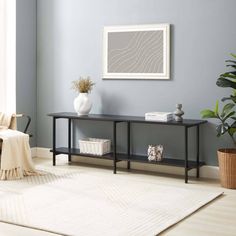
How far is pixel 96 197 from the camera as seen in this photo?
14.5 feet

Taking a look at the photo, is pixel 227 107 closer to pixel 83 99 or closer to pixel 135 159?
pixel 135 159

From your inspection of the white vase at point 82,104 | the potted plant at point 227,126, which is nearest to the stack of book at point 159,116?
the potted plant at point 227,126

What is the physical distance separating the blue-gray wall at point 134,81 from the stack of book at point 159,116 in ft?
0.74

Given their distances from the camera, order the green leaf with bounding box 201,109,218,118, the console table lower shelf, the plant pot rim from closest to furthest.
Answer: the green leaf with bounding box 201,109,218,118
the plant pot rim
the console table lower shelf

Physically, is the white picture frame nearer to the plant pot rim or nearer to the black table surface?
the black table surface

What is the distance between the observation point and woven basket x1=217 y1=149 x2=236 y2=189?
4.80 m

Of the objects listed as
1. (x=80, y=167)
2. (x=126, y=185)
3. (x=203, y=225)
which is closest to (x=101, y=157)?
(x=80, y=167)

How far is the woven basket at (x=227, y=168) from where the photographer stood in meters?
4.80

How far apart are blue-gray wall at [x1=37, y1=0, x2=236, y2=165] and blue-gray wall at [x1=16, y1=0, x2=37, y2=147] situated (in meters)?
0.07

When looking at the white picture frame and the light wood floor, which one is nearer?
the light wood floor

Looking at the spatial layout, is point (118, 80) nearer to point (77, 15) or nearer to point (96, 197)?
point (77, 15)

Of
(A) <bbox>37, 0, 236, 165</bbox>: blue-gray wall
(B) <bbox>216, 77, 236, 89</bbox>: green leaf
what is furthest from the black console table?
(B) <bbox>216, 77, 236, 89</bbox>: green leaf

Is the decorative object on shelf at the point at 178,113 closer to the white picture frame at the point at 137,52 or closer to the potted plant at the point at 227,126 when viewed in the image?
the potted plant at the point at 227,126

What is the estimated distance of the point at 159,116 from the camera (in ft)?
17.1
